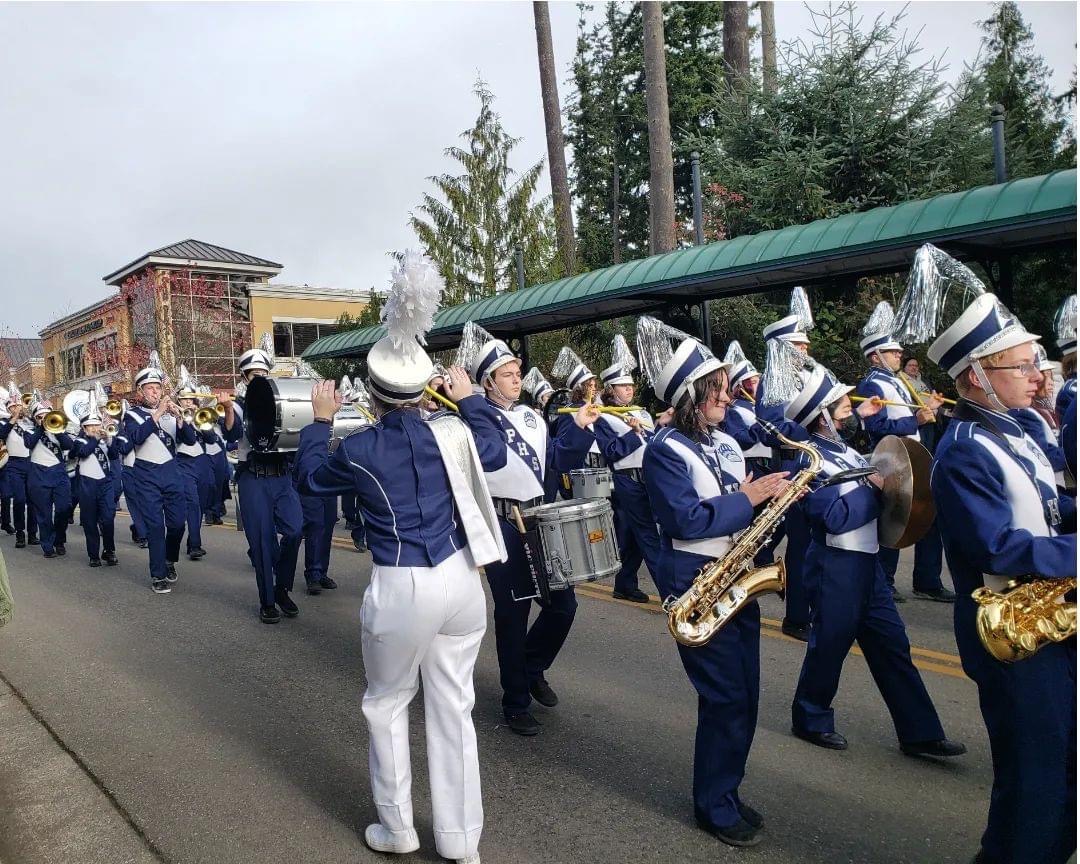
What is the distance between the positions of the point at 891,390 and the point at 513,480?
3.96 meters

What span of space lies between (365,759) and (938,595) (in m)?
5.05

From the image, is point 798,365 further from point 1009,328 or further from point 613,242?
point 613,242

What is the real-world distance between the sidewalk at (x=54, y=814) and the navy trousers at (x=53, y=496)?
26.9 feet

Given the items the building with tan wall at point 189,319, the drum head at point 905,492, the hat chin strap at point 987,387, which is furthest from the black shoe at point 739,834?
the building with tan wall at point 189,319

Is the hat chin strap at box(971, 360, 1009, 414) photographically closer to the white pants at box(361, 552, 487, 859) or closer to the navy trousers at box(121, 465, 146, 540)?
the white pants at box(361, 552, 487, 859)

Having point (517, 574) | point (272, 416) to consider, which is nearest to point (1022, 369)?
point (517, 574)

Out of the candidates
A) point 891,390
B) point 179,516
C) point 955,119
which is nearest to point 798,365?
point 891,390

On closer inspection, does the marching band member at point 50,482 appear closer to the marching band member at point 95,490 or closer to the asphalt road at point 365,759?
the marching band member at point 95,490

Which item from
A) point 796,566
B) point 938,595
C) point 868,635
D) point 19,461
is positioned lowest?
point 938,595

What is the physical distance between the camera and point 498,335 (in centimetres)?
1625

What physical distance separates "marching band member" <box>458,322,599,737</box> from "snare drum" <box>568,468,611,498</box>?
295 cm

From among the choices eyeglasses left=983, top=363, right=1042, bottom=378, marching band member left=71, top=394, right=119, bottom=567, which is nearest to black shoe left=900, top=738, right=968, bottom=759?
eyeglasses left=983, top=363, right=1042, bottom=378

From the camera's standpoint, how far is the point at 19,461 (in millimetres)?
13492

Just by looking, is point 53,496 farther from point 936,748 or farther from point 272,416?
point 936,748
